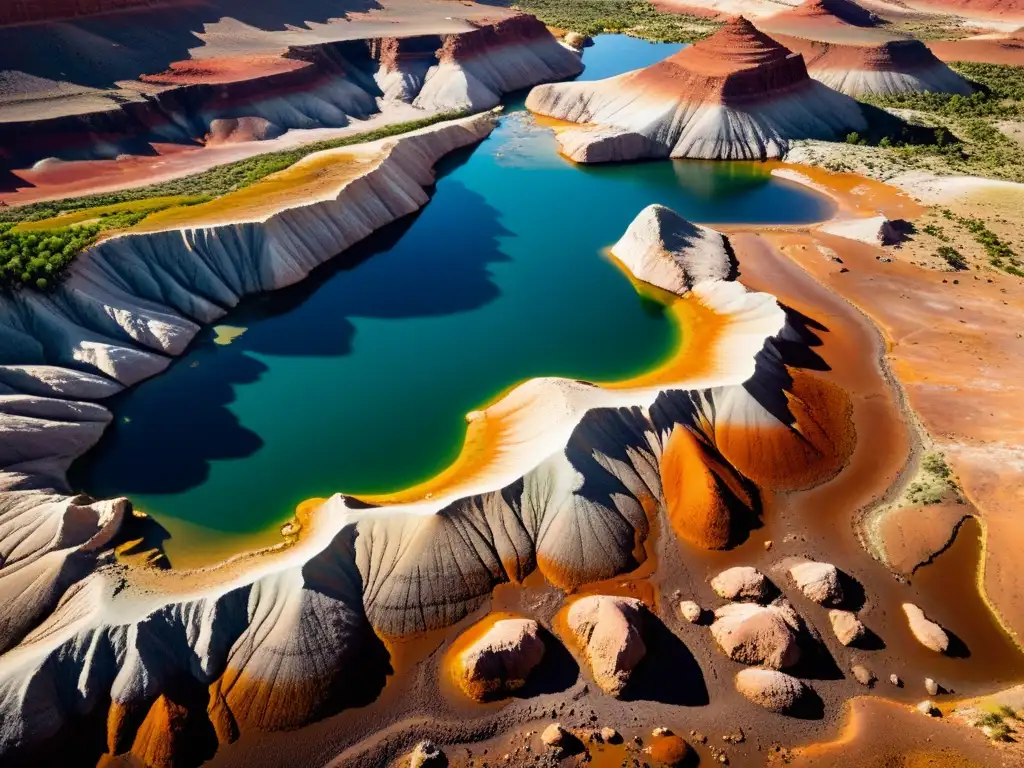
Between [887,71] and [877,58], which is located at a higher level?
[877,58]

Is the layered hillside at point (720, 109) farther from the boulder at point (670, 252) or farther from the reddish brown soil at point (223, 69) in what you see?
the reddish brown soil at point (223, 69)

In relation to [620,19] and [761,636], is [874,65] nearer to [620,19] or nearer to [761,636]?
[620,19]

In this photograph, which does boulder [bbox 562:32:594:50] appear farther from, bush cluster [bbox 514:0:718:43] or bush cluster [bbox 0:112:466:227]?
bush cluster [bbox 0:112:466:227]

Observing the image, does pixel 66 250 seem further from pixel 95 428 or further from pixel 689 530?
pixel 689 530

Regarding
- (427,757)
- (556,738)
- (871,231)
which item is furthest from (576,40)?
(427,757)

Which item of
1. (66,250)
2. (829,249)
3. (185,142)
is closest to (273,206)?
(66,250)
